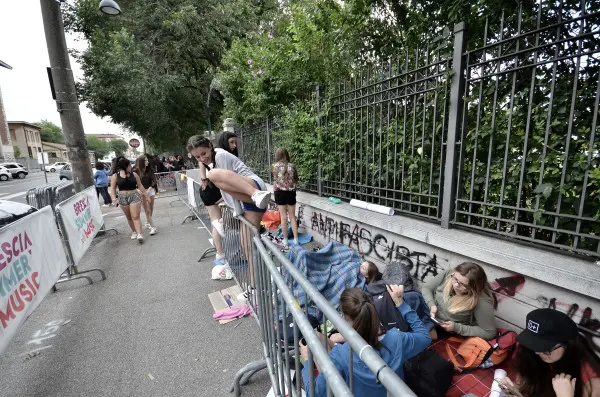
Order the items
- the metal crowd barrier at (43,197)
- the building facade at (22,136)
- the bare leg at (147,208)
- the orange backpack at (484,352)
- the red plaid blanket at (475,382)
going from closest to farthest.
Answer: the red plaid blanket at (475,382), the orange backpack at (484,352), the metal crowd barrier at (43,197), the bare leg at (147,208), the building facade at (22,136)

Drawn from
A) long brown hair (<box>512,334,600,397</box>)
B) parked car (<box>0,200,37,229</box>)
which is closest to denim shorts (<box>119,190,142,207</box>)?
parked car (<box>0,200,37,229</box>)

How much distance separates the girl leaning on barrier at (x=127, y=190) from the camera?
20.2ft

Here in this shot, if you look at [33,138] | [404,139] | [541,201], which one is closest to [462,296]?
[541,201]

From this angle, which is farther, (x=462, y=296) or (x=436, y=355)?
(x=462, y=296)

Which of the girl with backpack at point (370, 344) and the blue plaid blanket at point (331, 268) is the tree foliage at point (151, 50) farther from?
the girl with backpack at point (370, 344)

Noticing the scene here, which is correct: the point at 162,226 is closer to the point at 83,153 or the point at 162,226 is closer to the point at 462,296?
the point at 83,153

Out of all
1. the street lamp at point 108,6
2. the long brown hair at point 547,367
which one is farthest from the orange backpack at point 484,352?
the street lamp at point 108,6

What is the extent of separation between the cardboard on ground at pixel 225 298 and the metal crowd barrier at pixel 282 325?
47cm

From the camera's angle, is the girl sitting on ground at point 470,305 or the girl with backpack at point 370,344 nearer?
the girl with backpack at point 370,344

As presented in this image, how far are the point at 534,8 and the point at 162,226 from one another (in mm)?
8211

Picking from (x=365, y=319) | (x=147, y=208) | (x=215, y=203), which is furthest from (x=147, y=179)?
(x=365, y=319)

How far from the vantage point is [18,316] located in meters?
2.70

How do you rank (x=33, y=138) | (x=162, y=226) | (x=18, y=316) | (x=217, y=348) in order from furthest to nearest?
(x=33, y=138), (x=162, y=226), (x=217, y=348), (x=18, y=316)

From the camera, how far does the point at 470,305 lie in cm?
254
